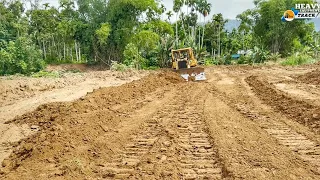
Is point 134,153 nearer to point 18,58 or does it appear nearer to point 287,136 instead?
point 287,136

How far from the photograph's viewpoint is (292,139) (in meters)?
5.48

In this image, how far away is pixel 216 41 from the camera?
4088 cm

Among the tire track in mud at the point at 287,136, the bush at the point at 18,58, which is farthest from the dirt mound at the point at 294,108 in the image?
the bush at the point at 18,58

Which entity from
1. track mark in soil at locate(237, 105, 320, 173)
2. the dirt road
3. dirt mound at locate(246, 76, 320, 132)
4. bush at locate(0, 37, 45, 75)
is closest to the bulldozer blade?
the dirt road

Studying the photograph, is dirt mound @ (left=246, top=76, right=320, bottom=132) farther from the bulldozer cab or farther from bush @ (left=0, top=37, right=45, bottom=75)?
bush @ (left=0, top=37, right=45, bottom=75)

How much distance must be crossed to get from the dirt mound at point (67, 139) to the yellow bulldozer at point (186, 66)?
5.98 metres

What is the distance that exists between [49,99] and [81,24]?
809 inches

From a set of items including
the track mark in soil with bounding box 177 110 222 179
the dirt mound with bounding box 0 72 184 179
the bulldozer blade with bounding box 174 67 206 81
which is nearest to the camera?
the track mark in soil with bounding box 177 110 222 179

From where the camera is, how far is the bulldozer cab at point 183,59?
52.7ft

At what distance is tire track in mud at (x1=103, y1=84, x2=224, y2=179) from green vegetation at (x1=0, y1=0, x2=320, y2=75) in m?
14.8

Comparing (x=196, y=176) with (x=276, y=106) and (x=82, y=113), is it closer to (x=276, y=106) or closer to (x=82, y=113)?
(x=82, y=113)
